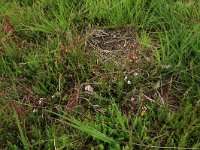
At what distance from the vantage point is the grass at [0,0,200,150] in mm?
2271

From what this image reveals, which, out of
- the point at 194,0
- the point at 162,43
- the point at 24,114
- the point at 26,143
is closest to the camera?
the point at 26,143

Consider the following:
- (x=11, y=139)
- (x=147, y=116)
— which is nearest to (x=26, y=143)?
(x=11, y=139)

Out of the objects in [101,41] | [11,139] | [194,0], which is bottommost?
[11,139]

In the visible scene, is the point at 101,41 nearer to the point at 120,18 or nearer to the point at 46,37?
the point at 120,18

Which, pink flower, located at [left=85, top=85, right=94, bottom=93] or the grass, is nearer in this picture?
the grass

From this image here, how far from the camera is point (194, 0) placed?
3.00 m

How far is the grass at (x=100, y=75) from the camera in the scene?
227 centimetres

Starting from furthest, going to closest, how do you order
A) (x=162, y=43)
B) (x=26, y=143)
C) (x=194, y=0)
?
(x=194, y=0), (x=162, y=43), (x=26, y=143)

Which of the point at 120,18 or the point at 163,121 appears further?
the point at 120,18

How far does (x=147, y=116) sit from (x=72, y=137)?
0.54 metres

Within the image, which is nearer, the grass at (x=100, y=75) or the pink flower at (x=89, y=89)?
the grass at (x=100, y=75)

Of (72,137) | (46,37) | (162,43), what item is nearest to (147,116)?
(72,137)

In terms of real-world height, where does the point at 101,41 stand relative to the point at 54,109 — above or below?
above

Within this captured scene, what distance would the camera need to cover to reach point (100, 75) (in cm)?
261
